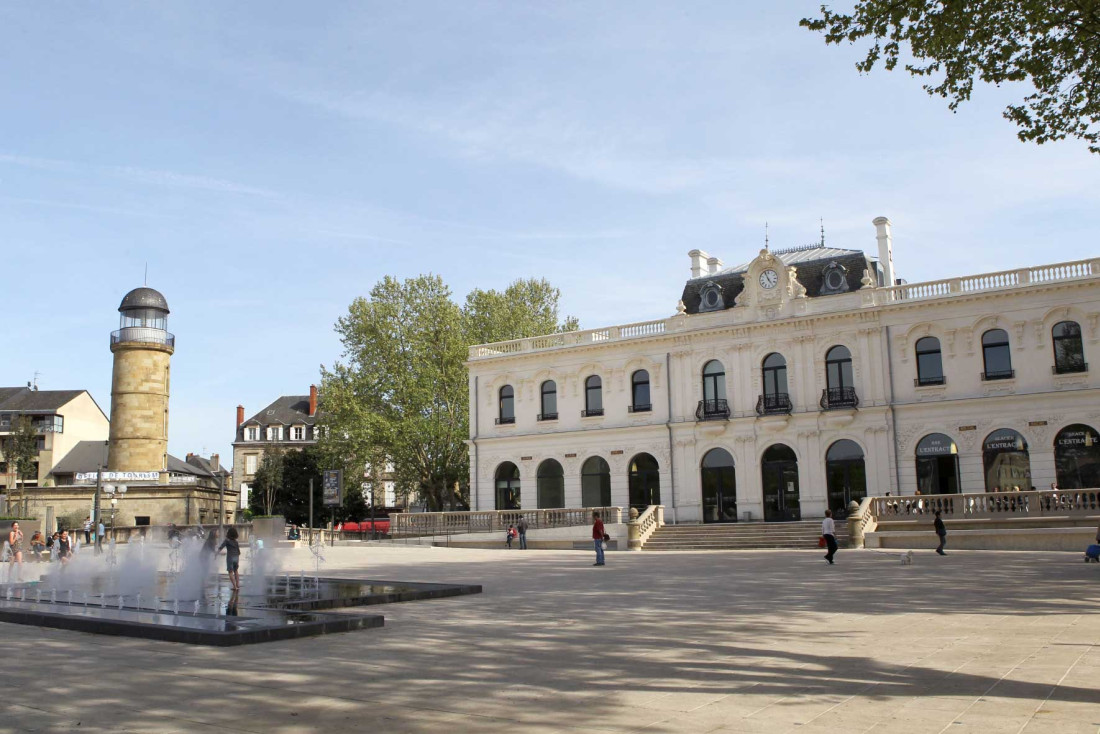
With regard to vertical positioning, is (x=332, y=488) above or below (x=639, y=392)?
below

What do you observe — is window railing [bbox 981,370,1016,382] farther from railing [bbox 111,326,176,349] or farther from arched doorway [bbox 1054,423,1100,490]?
railing [bbox 111,326,176,349]

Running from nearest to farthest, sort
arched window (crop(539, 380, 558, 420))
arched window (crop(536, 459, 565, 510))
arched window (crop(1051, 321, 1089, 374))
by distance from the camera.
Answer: arched window (crop(1051, 321, 1089, 374))
arched window (crop(536, 459, 565, 510))
arched window (crop(539, 380, 558, 420))

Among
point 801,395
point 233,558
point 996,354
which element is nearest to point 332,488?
point 801,395

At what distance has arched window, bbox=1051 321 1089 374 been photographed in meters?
34.9

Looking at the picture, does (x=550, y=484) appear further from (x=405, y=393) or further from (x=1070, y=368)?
(x=1070, y=368)

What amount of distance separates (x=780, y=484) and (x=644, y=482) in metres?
6.55

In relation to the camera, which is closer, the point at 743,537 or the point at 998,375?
the point at 743,537

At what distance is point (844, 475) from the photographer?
38.7m

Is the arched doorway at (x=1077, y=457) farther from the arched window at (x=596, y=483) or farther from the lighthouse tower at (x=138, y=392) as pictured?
the lighthouse tower at (x=138, y=392)

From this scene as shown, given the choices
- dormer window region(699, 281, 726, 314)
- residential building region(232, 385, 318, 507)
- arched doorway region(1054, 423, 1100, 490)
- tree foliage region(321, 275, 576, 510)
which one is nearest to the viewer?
arched doorway region(1054, 423, 1100, 490)

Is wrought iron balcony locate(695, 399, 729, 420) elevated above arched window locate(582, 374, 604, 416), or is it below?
below

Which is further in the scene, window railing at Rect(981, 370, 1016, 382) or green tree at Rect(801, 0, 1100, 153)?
window railing at Rect(981, 370, 1016, 382)

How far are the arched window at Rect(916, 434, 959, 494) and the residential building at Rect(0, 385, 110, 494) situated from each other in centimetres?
6398

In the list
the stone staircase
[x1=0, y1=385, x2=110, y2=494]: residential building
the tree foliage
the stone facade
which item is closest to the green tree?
the stone staircase
